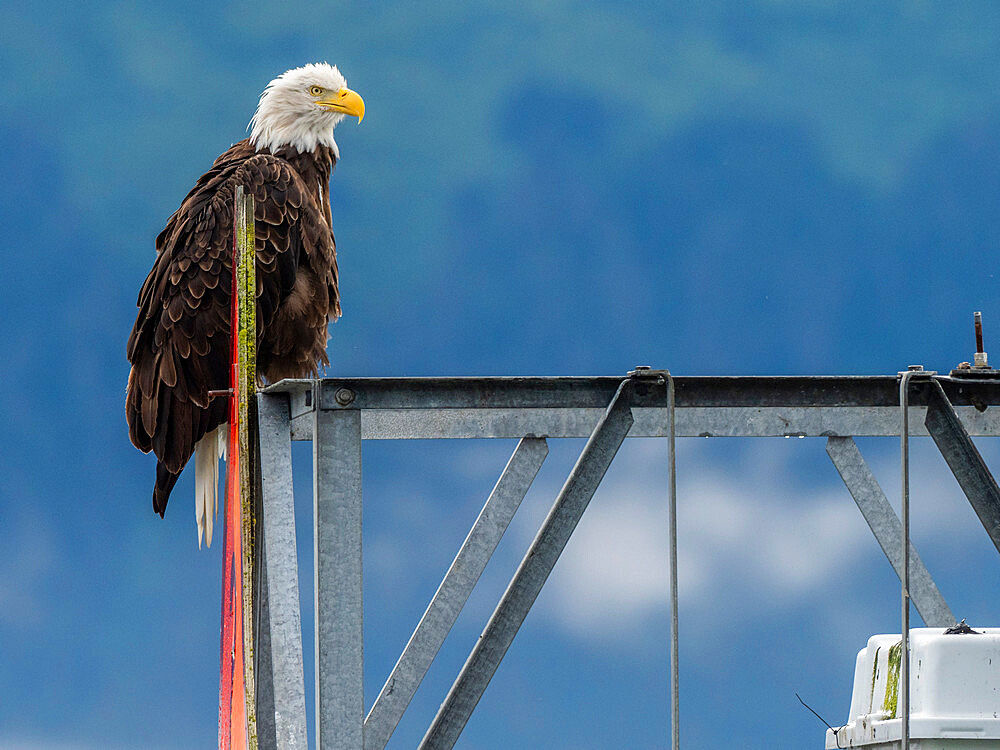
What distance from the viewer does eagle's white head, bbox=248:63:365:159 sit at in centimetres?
825

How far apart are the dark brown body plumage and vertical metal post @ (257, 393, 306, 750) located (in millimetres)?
3705

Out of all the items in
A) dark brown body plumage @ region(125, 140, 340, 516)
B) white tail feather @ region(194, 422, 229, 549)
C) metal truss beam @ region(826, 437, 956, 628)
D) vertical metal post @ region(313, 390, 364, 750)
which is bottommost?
vertical metal post @ region(313, 390, 364, 750)

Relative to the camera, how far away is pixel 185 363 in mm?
7641

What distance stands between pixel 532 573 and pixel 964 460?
3.98 ft

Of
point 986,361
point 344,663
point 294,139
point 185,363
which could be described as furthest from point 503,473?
point 294,139

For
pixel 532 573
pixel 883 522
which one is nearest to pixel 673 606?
pixel 532 573

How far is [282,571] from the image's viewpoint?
3822mm

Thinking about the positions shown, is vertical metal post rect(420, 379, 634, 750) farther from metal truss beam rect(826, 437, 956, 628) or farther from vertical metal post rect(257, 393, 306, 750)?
metal truss beam rect(826, 437, 956, 628)

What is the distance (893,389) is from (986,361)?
384 mm

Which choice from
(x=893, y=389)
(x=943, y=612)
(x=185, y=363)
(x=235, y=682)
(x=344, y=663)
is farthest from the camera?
(x=185, y=363)

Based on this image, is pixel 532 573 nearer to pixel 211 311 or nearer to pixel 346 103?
pixel 211 311

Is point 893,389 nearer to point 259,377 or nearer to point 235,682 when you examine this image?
point 235,682

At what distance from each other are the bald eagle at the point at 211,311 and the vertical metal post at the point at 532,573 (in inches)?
163

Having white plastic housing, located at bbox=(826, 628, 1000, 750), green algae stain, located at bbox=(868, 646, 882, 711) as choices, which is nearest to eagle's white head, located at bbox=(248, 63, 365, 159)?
green algae stain, located at bbox=(868, 646, 882, 711)
